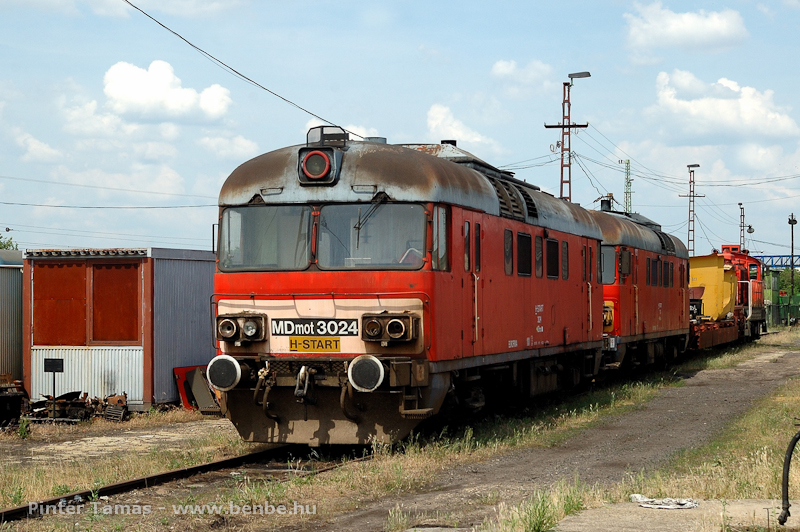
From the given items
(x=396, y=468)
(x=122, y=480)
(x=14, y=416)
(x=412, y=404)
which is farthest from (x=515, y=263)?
(x=14, y=416)

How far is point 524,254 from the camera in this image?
14.7 m

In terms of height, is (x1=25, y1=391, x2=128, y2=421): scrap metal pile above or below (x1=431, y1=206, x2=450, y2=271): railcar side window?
below

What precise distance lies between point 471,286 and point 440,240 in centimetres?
116

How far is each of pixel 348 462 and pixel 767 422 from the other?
6.50 m

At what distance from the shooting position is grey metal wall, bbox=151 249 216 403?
17.2m

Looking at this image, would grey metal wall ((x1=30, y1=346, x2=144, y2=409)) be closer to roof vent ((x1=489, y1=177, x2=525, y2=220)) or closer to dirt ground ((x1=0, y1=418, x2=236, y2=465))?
dirt ground ((x1=0, y1=418, x2=236, y2=465))

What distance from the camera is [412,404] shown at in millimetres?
11172

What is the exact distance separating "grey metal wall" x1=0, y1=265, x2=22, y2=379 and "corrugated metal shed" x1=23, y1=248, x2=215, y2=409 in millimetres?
574

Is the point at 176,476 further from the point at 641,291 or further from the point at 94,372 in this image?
the point at 641,291

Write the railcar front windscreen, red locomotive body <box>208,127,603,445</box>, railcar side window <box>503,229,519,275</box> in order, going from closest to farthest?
red locomotive body <box>208,127,603,445</box>, the railcar front windscreen, railcar side window <box>503,229,519,275</box>

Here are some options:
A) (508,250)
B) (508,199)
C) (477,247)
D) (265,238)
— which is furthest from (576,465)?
(508,199)

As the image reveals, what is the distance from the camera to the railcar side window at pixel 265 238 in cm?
1145

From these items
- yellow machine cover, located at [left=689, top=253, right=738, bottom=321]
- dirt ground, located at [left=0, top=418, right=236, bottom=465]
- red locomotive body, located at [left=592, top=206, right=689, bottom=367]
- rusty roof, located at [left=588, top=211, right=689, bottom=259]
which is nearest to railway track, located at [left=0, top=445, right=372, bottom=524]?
dirt ground, located at [left=0, top=418, right=236, bottom=465]

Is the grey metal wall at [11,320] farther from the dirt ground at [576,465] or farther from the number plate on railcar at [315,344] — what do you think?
the number plate on railcar at [315,344]
